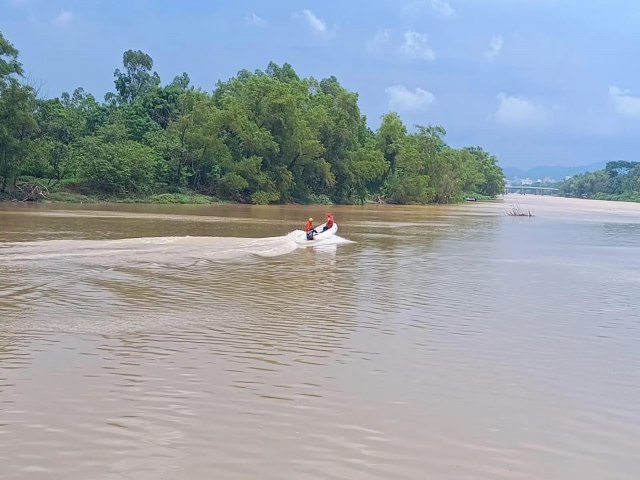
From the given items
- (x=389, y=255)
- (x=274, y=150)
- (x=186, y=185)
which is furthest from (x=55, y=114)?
(x=389, y=255)

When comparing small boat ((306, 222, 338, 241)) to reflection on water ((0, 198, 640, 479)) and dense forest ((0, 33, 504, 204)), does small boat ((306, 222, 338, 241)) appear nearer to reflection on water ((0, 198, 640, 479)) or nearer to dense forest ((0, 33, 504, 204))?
reflection on water ((0, 198, 640, 479))

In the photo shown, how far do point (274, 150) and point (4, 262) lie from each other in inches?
2070

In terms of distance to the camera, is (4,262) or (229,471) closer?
(229,471)

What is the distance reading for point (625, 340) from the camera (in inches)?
Answer: 450

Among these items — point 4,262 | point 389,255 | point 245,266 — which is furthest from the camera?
point 389,255

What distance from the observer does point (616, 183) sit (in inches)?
7190

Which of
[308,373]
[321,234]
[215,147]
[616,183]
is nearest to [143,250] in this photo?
[321,234]

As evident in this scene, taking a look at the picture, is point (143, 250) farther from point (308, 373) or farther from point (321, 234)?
point (308, 373)

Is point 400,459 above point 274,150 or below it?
below

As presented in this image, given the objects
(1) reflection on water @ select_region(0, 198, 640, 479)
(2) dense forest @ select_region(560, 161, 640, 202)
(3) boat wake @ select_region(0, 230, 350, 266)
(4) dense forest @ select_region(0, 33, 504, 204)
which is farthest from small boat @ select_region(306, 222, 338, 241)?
(2) dense forest @ select_region(560, 161, 640, 202)

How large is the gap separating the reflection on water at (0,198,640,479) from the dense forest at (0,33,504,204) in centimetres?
4189

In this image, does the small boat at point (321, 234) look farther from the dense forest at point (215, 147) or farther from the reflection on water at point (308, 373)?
the dense forest at point (215, 147)

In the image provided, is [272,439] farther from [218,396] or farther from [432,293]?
[432,293]

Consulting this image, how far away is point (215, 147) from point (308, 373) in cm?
5965
